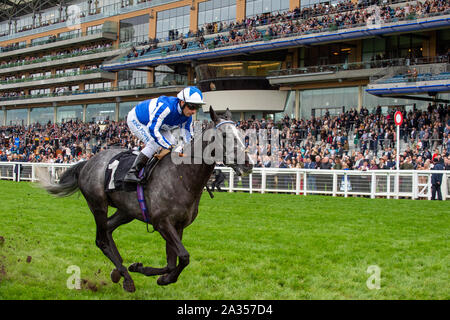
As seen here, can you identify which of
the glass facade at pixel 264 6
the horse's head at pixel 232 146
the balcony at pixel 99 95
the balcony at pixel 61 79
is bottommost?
the horse's head at pixel 232 146

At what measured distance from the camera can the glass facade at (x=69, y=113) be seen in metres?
46.4

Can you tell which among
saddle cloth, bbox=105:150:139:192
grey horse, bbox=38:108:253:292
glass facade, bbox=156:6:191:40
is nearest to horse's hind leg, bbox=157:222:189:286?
grey horse, bbox=38:108:253:292

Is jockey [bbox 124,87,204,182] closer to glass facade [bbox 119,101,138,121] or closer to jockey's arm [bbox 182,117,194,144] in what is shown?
jockey's arm [bbox 182,117,194,144]

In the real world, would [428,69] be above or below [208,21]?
below

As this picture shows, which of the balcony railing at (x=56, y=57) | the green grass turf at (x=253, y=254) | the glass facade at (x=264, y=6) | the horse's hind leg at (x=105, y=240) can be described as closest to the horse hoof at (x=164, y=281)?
the green grass turf at (x=253, y=254)

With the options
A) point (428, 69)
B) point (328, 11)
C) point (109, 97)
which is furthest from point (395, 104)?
point (109, 97)

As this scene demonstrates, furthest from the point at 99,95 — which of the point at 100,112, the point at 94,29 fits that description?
the point at 94,29

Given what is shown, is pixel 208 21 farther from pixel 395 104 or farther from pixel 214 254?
pixel 214 254

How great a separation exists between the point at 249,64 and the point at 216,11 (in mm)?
6031

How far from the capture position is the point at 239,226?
28.5 ft

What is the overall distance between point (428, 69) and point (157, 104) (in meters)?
20.3

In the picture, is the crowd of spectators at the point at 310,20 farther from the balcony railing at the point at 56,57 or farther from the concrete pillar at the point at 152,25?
the balcony railing at the point at 56,57

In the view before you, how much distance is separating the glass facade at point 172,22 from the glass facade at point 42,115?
593 inches

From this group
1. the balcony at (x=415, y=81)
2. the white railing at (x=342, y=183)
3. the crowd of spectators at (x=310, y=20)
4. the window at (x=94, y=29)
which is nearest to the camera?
the white railing at (x=342, y=183)
